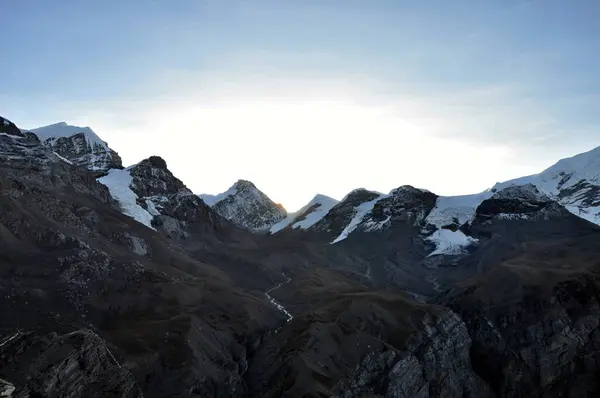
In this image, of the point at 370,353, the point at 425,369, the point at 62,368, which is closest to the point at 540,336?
the point at 425,369

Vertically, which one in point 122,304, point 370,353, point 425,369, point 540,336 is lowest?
point 425,369

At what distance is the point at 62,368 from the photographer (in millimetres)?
72000

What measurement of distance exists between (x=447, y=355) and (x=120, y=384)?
115m

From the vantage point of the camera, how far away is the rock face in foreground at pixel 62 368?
2672 inches

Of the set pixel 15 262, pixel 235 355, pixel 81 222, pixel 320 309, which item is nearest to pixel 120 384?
pixel 235 355

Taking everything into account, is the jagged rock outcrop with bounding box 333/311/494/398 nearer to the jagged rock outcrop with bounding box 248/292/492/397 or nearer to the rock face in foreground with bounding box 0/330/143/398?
the jagged rock outcrop with bounding box 248/292/492/397

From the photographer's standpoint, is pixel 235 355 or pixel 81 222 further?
pixel 81 222

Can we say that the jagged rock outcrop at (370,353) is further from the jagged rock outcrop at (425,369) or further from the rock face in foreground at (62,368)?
the rock face in foreground at (62,368)

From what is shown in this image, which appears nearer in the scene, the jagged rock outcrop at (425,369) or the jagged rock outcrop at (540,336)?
the jagged rock outcrop at (425,369)

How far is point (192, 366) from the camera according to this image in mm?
134500

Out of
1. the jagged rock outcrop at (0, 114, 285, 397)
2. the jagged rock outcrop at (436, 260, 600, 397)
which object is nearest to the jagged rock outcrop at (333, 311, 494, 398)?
the jagged rock outcrop at (436, 260, 600, 397)

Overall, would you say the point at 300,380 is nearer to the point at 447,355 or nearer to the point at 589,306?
the point at 447,355

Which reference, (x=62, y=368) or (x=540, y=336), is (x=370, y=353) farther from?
(x=62, y=368)

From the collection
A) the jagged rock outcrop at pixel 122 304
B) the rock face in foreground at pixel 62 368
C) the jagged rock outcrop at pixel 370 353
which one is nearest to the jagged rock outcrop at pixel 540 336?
the jagged rock outcrop at pixel 370 353
